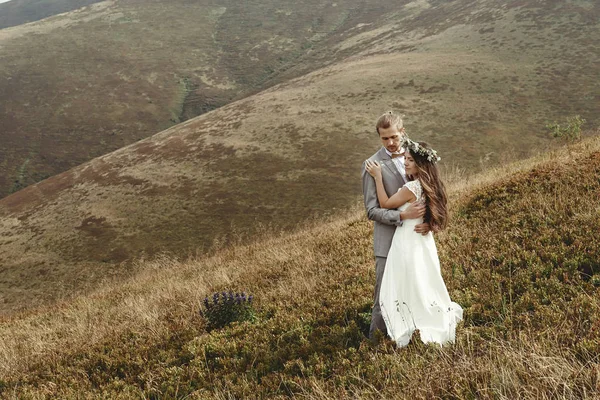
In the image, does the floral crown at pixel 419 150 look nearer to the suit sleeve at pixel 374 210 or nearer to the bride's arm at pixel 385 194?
the bride's arm at pixel 385 194

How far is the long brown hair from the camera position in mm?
5746

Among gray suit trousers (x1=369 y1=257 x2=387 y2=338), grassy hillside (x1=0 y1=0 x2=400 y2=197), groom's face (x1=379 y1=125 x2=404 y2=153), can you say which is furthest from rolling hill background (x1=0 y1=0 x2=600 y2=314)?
gray suit trousers (x1=369 y1=257 x2=387 y2=338)

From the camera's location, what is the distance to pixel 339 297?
8023 millimetres

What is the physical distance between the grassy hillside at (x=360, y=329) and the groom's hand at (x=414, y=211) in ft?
5.45

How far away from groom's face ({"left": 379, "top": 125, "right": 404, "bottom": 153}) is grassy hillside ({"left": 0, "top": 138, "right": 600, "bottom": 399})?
2.66 m

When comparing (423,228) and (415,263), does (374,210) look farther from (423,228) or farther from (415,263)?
(415,263)

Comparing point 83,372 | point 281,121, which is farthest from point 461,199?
point 281,121

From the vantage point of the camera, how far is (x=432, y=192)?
5727mm

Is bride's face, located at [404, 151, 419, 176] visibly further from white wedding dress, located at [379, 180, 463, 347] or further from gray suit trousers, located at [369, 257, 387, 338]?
gray suit trousers, located at [369, 257, 387, 338]

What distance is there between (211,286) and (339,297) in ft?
14.0

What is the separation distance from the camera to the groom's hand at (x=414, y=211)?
5703 millimetres

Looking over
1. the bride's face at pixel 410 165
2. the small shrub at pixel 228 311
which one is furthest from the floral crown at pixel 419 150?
the small shrub at pixel 228 311

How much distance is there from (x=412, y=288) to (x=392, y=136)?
7.06 ft

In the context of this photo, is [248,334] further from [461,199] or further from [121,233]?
[121,233]
